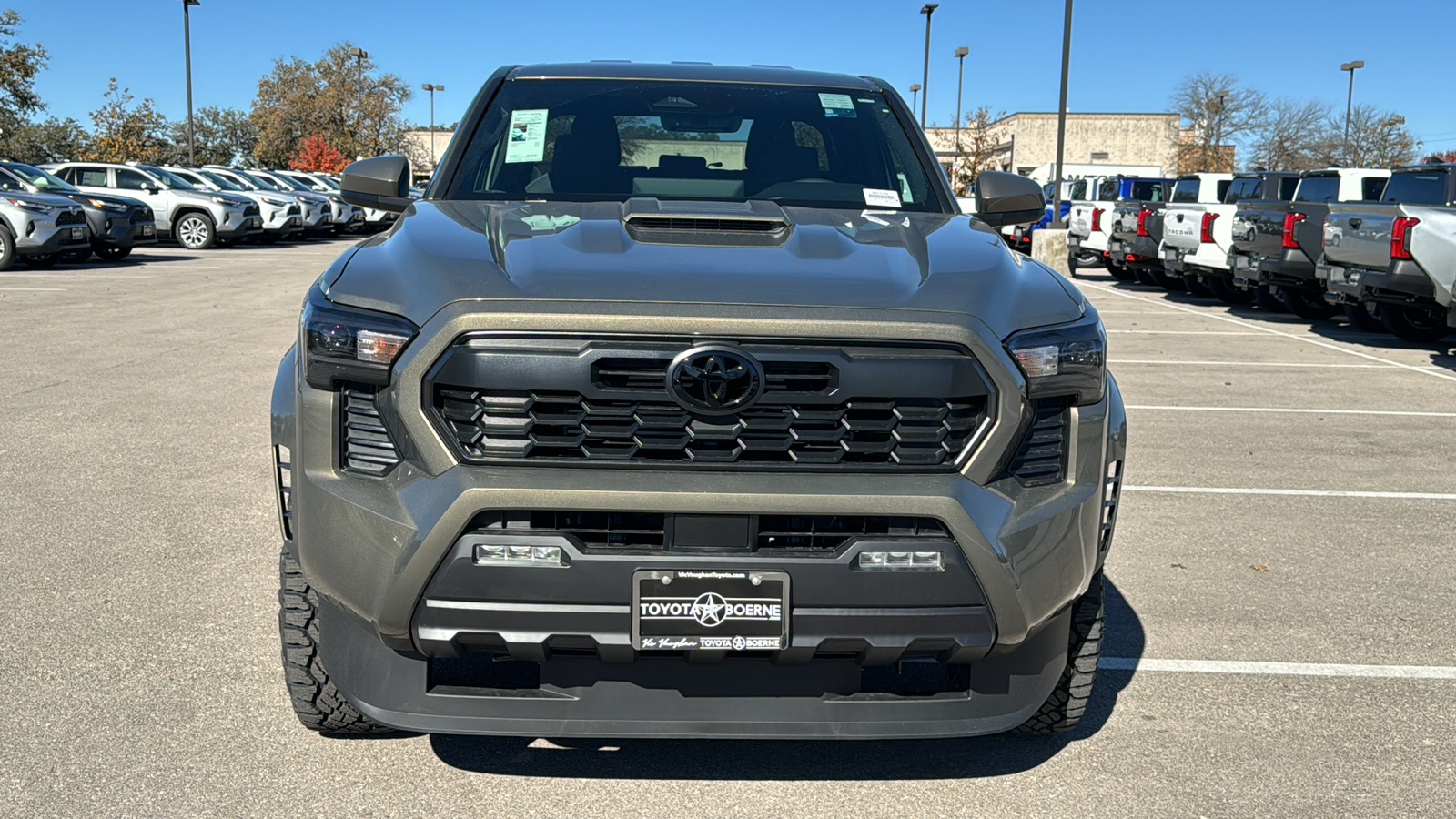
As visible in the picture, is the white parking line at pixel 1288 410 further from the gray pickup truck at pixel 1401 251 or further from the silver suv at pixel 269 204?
the silver suv at pixel 269 204

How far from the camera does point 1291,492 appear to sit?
22.3ft

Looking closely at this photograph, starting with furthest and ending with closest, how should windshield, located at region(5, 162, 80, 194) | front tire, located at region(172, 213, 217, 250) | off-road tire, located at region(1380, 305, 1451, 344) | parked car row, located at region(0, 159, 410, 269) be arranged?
front tire, located at region(172, 213, 217, 250)
windshield, located at region(5, 162, 80, 194)
parked car row, located at region(0, 159, 410, 269)
off-road tire, located at region(1380, 305, 1451, 344)

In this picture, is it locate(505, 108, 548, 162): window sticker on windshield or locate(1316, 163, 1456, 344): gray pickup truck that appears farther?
locate(1316, 163, 1456, 344): gray pickup truck

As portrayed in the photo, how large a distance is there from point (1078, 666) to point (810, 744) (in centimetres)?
73

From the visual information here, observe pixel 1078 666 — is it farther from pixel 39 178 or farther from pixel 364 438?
pixel 39 178

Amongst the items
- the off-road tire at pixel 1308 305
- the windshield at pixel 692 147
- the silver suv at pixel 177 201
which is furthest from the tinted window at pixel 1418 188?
the silver suv at pixel 177 201

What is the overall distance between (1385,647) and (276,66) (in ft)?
220

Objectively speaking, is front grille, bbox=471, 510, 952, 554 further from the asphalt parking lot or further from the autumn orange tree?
the autumn orange tree

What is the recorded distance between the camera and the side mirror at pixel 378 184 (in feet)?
13.8

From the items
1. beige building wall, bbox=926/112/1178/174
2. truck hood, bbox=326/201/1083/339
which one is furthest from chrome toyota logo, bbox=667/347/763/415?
beige building wall, bbox=926/112/1178/174

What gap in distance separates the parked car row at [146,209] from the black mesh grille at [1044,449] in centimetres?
1182

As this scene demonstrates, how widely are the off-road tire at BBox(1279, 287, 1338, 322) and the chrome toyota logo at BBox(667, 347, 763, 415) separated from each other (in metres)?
15.8

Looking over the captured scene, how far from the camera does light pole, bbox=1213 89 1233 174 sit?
2827 inches

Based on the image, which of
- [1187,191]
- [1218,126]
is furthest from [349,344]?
[1218,126]
